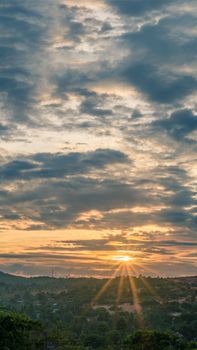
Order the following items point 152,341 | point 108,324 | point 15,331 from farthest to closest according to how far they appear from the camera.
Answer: point 108,324 → point 152,341 → point 15,331

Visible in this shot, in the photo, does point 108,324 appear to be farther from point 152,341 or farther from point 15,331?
point 15,331

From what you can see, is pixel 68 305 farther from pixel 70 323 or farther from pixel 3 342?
pixel 3 342

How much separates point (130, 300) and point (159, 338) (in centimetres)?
11701

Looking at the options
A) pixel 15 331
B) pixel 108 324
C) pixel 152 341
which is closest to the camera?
pixel 15 331

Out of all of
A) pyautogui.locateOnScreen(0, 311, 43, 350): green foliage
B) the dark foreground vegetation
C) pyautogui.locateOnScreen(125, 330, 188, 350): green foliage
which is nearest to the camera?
pyautogui.locateOnScreen(0, 311, 43, 350): green foliage

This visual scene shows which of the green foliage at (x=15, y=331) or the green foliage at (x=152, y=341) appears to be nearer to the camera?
the green foliage at (x=15, y=331)

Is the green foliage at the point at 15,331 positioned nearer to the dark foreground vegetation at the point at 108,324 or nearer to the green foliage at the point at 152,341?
the dark foreground vegetation at the point at 108,324

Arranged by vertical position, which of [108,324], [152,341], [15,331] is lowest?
[108,324]

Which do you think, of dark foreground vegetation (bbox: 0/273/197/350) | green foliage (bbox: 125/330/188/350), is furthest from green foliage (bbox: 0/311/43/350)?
green foliage (bbox: 125/330/188/350)

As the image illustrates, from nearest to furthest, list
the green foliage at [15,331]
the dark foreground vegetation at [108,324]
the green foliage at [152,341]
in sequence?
1. the green foliage at [15,331]
2. the dark foreground vegetation at [108,324]
3. the green foliage at [152,341]

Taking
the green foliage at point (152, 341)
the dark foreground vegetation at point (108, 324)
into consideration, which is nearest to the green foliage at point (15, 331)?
the dark foreground vegetation at point (108, 324)

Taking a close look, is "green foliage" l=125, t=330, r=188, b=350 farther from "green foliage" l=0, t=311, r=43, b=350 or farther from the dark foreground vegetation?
"green foliage" l=0, t=311, r=43, b=350

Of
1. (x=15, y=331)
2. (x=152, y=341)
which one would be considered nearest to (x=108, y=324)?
(x=152, y=341)

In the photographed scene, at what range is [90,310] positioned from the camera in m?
172
